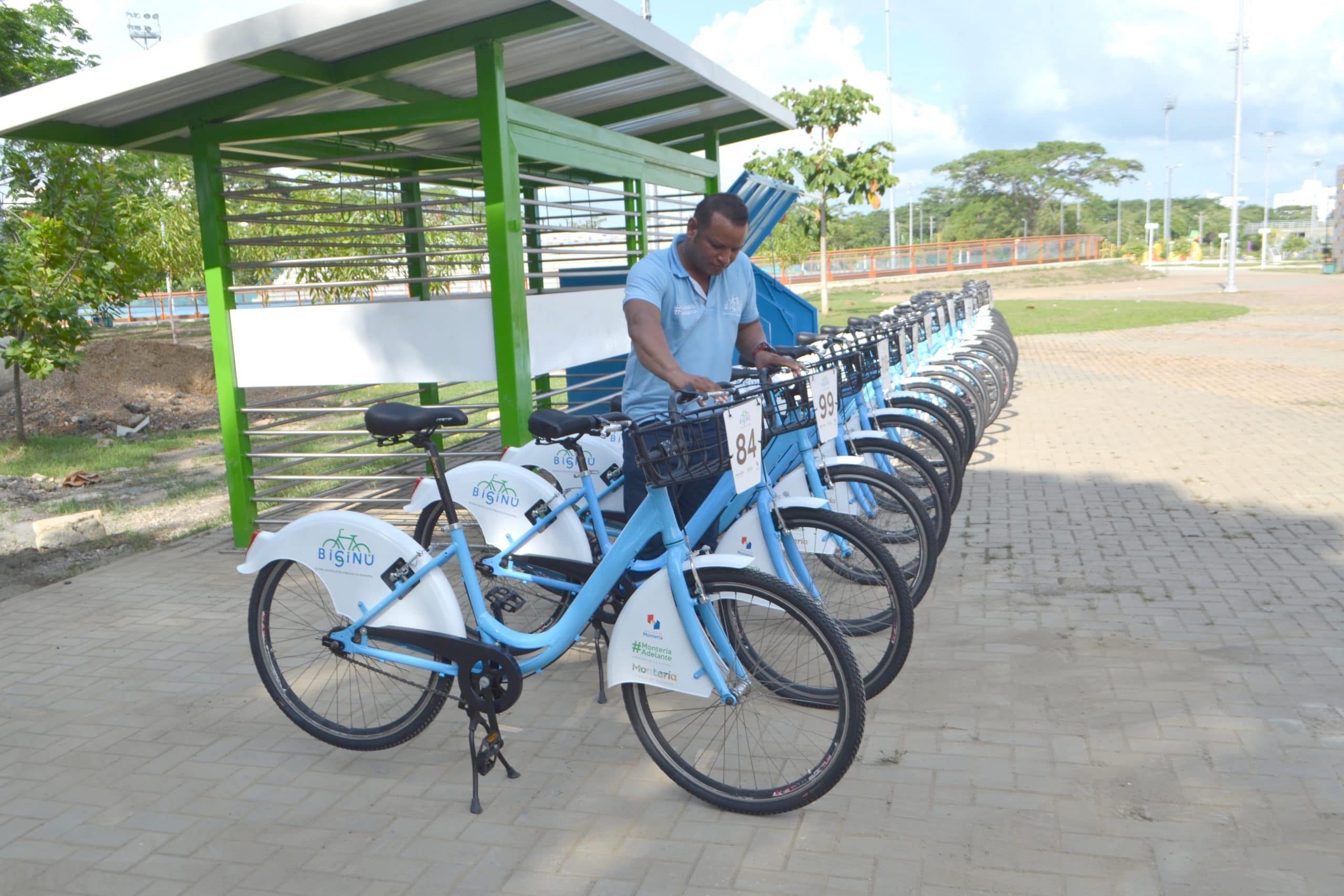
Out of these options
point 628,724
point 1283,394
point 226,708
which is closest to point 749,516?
point 628,724

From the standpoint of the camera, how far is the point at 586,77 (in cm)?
639

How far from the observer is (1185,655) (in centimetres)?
423

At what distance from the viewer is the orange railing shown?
39.5 metres

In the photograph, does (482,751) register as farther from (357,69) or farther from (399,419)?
(357,69)

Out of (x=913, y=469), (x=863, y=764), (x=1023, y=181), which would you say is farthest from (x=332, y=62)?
(x=1023, y=181)

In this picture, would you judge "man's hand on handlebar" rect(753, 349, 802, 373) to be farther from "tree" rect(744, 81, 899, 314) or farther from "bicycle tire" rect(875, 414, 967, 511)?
"tree" rect(744, 81, 899, 314)

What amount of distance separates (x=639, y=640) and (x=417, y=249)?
21.5 feet

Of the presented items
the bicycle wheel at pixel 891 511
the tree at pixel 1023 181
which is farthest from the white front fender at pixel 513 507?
the tree at pixel 1023 181

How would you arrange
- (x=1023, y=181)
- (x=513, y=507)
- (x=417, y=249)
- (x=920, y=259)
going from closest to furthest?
(x=513, y=507)
(x=417, y=249)
(x=920, y=259)
(x=1023, y=181)

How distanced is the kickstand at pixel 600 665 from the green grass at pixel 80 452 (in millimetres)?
7177

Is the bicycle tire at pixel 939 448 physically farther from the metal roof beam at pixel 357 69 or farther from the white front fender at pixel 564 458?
the metal roof beam at pixel 357 69

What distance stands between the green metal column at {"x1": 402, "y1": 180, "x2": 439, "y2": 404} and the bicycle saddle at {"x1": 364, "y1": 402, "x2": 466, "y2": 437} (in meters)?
3.47

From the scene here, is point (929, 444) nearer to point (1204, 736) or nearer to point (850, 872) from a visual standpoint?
point (1204, 736)

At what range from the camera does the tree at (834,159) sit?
2272 centimetres
